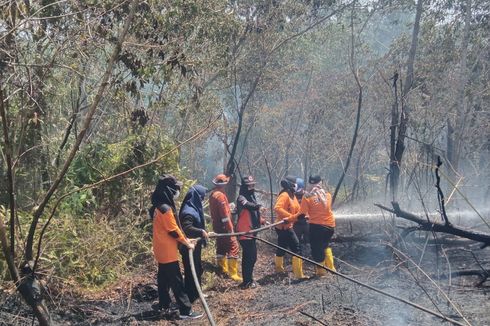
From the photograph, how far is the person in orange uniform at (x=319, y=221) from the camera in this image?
9242 millimetres

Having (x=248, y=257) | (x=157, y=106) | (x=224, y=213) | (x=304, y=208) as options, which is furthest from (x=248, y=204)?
(x=157, y=106)

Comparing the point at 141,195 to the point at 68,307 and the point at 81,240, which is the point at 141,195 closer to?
the point at 81,240

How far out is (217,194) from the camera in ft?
29.2

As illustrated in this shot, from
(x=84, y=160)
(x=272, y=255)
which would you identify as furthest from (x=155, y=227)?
(x=272, y=255)

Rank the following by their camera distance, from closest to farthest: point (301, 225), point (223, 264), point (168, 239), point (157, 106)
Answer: point (168, 239)
point (223, 264)
point (157, 106)
point (301, 225)

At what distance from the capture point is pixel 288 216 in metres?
9.15

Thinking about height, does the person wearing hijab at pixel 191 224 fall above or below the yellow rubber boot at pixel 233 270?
above

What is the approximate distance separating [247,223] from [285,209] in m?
0.64

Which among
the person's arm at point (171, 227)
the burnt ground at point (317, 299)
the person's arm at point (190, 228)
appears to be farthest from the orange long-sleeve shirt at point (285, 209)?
the person's arm at point (171, 227)

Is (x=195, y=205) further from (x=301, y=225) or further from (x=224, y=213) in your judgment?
(x=301, y=225)

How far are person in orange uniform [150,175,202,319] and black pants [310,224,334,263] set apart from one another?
2.59 meters

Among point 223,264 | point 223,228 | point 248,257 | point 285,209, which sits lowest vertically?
point 223,264

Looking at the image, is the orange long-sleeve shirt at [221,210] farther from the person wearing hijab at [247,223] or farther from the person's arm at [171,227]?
the person's arm at [171,227]

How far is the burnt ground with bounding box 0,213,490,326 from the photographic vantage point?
21.1ft
